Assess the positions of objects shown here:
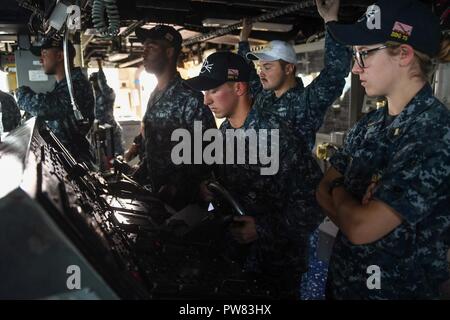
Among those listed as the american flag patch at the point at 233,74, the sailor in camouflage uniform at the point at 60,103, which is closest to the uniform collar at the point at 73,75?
the sailor in camouflage uniform at the point at 60,103

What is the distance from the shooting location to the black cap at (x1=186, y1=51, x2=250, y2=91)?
A: 182cm

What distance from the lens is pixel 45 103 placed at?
3131mm

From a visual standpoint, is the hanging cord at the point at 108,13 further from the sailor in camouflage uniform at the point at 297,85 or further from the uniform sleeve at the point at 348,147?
the uniform sleeve at the point at 348,147

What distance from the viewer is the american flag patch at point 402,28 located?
1.10 metres

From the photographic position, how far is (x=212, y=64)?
6.13 feet

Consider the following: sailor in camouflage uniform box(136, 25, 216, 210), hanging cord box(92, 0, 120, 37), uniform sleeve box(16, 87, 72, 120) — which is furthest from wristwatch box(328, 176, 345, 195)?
uniform sleeve box(16, 87, 72, 120)

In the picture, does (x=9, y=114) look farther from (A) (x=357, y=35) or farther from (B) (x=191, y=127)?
(A) (x=357, y=35)

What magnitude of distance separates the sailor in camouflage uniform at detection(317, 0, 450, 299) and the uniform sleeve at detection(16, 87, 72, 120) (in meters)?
2.64

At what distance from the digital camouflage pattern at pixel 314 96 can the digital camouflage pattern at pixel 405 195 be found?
102 cm

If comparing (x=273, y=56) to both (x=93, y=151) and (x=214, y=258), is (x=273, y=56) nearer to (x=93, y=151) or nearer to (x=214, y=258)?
(x=93, y=151)

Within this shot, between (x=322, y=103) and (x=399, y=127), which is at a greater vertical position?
(x=399, y=127)

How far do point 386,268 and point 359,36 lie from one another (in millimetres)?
732
